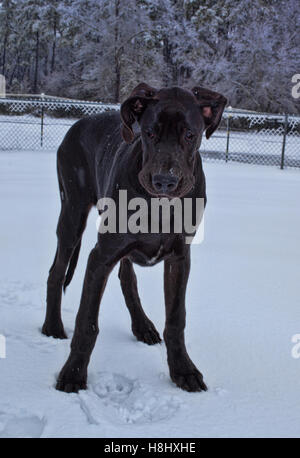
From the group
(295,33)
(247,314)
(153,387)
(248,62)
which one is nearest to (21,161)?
(247,314)

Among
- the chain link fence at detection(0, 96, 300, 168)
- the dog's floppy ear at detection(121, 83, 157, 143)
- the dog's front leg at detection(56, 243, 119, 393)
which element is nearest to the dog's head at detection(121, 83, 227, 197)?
the dog's floppy ear at detection(121, 83, 157, 143)

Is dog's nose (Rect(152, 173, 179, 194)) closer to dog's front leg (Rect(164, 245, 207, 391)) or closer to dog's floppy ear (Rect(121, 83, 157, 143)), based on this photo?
dog's floppy ear (Rect(121, 83, 157, 143))

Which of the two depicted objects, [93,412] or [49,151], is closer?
[93,412]

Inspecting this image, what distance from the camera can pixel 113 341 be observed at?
125 inches

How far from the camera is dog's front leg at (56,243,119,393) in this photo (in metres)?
2.54

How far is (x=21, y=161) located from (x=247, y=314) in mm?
9888

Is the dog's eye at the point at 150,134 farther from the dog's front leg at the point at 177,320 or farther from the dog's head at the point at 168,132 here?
Answer: the dog's front leg at the point at 177,320

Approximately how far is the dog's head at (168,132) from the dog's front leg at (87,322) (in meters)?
0.51

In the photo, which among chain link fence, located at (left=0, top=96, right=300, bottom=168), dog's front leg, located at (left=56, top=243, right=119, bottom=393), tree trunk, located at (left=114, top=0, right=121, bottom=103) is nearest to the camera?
dog's front leg, located at (left=56, top=243, right=119, bottom=393)

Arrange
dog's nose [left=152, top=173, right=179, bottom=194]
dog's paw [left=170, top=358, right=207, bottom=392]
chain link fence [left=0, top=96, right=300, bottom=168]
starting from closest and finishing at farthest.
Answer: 1. dog's nose [left=152, top=173, right=179, bottom=194]
2. dog's paw [left=170, top=358, right=207, bottom=392]
3. chain link fence [left=0, top=96, right=300, bottom=168]

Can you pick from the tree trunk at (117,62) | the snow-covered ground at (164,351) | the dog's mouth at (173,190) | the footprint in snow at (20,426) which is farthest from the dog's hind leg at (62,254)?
the tree trunk at (117,62)

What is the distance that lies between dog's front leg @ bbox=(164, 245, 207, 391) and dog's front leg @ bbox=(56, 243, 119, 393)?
0.34 m

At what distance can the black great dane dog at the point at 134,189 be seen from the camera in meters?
2.20
